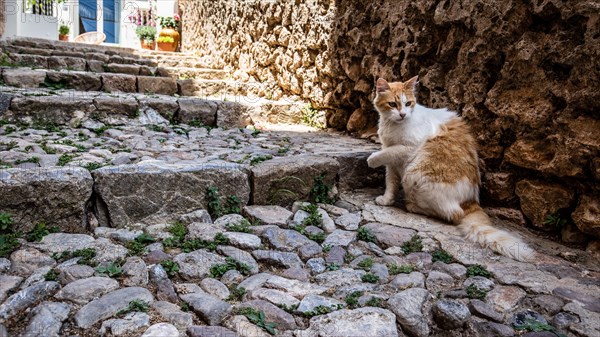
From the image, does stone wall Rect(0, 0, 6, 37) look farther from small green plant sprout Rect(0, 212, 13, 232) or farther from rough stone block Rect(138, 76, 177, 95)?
small green plant sprout Rect(0, 212, 13, 232)

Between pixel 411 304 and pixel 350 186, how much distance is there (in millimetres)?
1601

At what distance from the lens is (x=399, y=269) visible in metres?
2.14

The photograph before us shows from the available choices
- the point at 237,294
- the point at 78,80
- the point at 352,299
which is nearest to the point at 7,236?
the point at 237,294

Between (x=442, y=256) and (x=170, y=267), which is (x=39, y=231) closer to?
(x=170, y=267)

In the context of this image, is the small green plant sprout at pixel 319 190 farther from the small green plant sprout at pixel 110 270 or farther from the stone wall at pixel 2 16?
the stone wall at pixel 2 16

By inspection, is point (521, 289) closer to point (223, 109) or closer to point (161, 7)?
point (223, 109)

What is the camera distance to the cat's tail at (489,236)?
226 centimetres

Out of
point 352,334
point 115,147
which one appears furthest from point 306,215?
point 115,147

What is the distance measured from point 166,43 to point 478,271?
10041mm

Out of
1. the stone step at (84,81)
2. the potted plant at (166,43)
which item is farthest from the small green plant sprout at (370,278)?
the potted plant at (166,43)

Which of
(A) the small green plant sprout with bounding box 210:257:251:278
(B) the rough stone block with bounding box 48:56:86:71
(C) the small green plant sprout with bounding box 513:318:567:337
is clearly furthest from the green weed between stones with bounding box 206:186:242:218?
(B) the rough stone block with bounding box 48:56:86:71

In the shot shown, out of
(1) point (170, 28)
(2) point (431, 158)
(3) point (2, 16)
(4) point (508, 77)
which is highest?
(1) point (170, 28)

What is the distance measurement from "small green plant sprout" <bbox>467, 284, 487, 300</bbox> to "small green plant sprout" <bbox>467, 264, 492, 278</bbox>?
148 millimetres

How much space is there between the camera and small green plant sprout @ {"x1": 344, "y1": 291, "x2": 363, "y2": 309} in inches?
70.6
